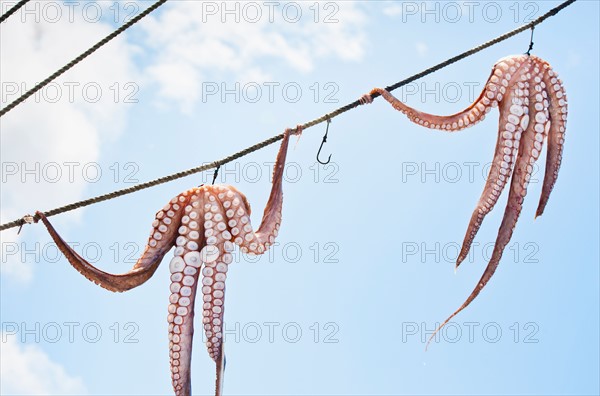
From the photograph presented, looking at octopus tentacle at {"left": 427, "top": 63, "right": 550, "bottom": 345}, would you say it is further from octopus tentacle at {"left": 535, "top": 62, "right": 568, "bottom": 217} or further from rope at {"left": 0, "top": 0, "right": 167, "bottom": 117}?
rope at {"left": 0, "top": 0, "right": 167, "bottom": 117}

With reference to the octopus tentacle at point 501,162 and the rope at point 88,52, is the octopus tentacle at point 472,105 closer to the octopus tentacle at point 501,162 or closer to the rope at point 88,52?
the octopus tentacle at point 501,162

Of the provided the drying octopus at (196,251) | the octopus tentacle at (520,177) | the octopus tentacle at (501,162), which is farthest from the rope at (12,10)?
the octopus tentacle at (520,177)

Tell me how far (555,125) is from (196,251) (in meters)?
2.40

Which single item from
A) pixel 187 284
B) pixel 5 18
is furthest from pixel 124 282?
pixel 5 18

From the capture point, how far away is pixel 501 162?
5.55m

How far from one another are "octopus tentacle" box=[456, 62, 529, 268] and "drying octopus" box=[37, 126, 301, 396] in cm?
125

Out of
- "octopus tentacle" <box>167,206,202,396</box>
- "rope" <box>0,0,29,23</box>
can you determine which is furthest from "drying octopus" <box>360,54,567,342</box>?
"rope" <box>0,0,29,23</box>

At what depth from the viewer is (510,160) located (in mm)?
5562

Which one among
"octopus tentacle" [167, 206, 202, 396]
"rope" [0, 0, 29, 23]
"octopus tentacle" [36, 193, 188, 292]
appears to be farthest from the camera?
"rope" [0, 0, 29, 23]

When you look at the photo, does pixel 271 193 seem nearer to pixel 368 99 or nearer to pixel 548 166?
pixel 368 99

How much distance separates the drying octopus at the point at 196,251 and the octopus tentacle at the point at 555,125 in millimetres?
1603

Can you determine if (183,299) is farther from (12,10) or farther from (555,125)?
(555,125)

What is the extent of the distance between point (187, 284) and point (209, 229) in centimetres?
38

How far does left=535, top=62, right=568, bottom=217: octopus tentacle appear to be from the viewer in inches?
227
